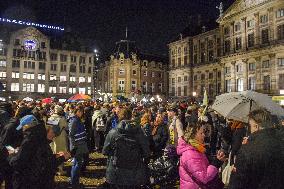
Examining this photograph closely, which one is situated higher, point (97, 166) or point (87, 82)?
point (87, 82)

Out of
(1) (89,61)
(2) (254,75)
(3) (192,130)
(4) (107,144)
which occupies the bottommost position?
(4) (107,144)

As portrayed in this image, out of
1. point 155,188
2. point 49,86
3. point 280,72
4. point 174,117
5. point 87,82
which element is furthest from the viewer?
point 87,82

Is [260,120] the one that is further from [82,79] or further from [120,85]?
[82,79]

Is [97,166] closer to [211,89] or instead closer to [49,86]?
[211,89]

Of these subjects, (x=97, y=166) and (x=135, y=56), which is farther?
(x=135, y=56)

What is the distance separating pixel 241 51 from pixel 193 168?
48740 millimetres

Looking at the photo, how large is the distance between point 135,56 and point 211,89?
23.8 m

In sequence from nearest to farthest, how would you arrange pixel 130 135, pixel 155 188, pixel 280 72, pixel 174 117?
pixel 130 135
pixel 155 188
pixel 174 117
pixel 280 72

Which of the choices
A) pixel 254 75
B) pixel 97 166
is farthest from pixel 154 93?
pixel 97 166

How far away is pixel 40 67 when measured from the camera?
7550 centimetres

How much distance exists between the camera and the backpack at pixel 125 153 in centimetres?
601

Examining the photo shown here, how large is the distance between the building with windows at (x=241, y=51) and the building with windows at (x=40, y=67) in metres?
26.9

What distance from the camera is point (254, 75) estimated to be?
4803 cm

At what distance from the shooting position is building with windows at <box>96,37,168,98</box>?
3039 inches
